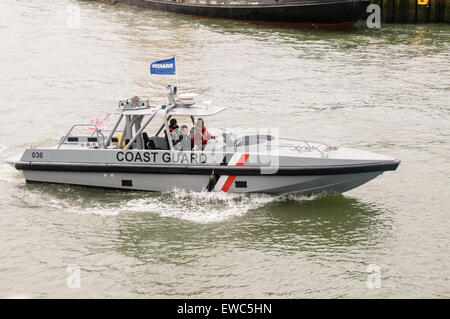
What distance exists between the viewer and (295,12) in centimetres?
3953

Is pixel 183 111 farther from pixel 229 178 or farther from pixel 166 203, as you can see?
pixel 166 203

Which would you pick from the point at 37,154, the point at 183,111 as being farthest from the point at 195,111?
the point at 37,154

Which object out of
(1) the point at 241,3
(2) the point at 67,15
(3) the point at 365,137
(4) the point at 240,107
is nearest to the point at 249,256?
(3) the point at 365,137

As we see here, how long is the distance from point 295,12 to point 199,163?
→ 27536 mm

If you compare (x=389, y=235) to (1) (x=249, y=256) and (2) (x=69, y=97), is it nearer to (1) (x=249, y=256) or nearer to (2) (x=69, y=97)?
(1) (x=249, y=256)

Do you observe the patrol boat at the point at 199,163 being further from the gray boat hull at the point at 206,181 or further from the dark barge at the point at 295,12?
the dark barge at the point at 295,12

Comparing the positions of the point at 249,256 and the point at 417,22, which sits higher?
the point at 417,22

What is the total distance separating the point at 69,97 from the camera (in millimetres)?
25094

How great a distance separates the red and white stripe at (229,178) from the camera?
13812 millimetres

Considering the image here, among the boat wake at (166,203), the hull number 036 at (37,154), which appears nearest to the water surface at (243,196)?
the boat wake at (166,203)

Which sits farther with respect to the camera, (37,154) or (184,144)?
(37,154)

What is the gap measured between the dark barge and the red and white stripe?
2729cm

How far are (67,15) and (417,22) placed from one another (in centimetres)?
2354
